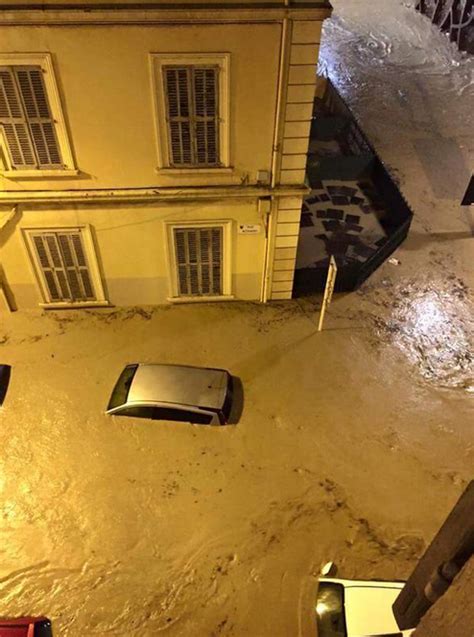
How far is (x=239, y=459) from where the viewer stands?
11781 millimetres

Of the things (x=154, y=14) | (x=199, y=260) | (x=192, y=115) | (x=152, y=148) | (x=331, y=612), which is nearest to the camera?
(x=331, y=612)

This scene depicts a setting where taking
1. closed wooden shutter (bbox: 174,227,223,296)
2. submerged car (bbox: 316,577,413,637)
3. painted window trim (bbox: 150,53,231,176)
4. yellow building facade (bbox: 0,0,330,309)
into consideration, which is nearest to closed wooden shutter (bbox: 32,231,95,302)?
yellow building facade (bbox: 0,0,330,309)

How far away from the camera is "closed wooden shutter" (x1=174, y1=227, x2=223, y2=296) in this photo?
1340 centimetres

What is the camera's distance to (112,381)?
13.1m

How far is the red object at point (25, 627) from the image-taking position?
8.25 meters

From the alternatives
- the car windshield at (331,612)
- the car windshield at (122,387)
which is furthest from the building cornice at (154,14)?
the car windshield at (331,612)

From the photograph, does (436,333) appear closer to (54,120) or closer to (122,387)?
(122,387)

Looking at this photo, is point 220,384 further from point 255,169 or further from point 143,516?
point 255,169

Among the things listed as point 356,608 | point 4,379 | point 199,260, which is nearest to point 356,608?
point 356,608

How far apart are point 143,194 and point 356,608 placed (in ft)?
30.2

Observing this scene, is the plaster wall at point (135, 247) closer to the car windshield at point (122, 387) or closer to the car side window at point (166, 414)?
the car windshield at point (122, 387)

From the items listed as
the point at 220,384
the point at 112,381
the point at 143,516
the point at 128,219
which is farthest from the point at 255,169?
the point at 143,516

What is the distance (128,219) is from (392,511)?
8734mm

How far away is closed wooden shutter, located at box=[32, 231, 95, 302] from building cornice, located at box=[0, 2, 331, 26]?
4.70 metres
